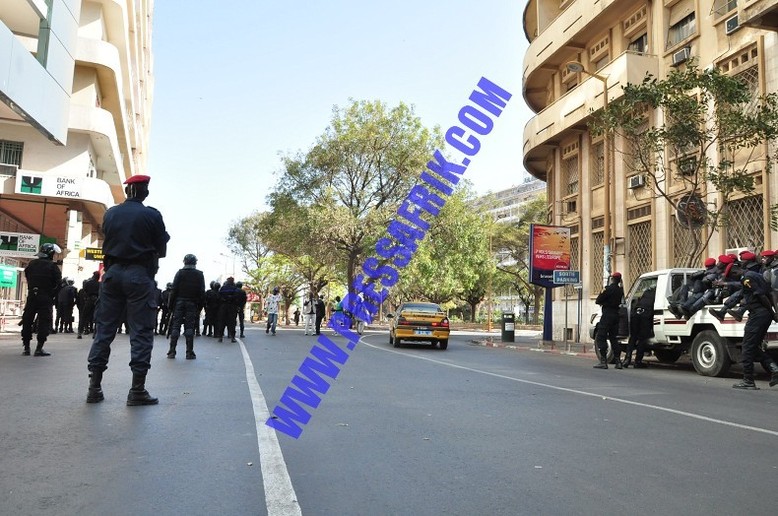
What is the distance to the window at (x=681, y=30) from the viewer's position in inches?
779

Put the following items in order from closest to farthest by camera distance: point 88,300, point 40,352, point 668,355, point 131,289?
point 131,289 → point 40,352 → point 668,355 → point 88,300

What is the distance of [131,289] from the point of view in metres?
6.00

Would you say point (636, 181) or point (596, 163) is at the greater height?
point (596, 163)

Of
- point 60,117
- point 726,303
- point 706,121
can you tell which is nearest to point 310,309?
point 60,117

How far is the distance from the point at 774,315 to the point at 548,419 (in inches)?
228

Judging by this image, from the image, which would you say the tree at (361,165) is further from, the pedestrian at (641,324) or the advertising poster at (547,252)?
the pedestrian at (641,324)

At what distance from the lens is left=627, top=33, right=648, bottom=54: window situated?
72.5 feet

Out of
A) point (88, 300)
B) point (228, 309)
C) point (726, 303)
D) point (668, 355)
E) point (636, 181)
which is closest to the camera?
point (726, 303)

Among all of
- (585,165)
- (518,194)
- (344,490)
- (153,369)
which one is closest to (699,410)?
(344,490)

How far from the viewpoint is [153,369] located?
946 cm

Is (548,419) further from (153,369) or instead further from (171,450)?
(153,369)

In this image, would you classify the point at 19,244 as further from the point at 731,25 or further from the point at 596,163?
the point at 731,25

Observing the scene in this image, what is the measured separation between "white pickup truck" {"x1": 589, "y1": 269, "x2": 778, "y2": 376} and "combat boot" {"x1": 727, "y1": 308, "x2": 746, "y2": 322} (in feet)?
0.55

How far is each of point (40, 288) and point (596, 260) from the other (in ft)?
60.5
